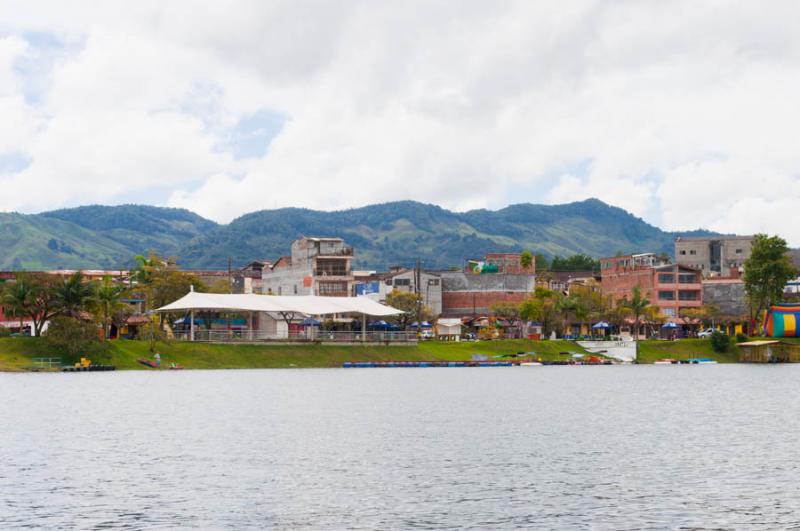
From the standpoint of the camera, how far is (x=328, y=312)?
467 feet

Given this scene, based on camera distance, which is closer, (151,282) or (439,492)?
(439,492)

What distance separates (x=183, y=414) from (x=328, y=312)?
7375cm

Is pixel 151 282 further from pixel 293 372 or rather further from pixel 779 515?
pixel 779 515

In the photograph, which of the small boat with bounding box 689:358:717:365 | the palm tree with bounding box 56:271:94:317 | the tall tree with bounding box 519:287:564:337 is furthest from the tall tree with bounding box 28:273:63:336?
the small boat with bounding box 689:358:717:365

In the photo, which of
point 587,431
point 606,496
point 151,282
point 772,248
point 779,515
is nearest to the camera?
point 779,515

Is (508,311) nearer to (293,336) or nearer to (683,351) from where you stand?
(683,351)

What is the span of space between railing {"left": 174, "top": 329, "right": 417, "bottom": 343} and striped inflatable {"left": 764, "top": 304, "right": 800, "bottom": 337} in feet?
179

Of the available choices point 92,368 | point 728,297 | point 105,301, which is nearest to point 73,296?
point 105,301

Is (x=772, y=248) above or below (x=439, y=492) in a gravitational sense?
above

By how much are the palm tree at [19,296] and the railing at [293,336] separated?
803 inches

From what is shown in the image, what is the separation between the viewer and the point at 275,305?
5595 inches

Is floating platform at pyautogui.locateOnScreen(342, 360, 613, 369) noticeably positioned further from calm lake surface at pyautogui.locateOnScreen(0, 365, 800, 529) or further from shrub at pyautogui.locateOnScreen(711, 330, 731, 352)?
calm lake surface at pyautogui.locateOnScreen(0, 365, 800, 529)

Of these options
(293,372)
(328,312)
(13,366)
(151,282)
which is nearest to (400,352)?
(328,312)

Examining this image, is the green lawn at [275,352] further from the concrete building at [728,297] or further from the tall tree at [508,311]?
the concrete building at [728,297]
